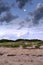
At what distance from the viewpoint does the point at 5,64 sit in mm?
31344

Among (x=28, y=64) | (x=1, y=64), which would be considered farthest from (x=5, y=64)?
(x=28, y=64)

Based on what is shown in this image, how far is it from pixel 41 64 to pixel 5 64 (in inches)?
184

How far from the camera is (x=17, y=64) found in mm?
31891

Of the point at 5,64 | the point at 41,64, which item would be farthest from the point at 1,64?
the point at 41,64

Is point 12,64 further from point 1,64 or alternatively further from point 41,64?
point 41,64

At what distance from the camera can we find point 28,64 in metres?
31.8

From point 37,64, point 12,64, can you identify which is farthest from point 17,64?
point 37,64

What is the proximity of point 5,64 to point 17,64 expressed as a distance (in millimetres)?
1636

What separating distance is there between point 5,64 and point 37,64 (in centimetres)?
414

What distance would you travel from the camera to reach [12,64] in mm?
31797

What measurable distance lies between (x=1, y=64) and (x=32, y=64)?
13.2ft

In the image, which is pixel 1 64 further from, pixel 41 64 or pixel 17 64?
pixel 41 64

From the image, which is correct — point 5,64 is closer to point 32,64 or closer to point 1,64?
point 1,64

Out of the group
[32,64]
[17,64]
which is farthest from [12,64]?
[32,64]
